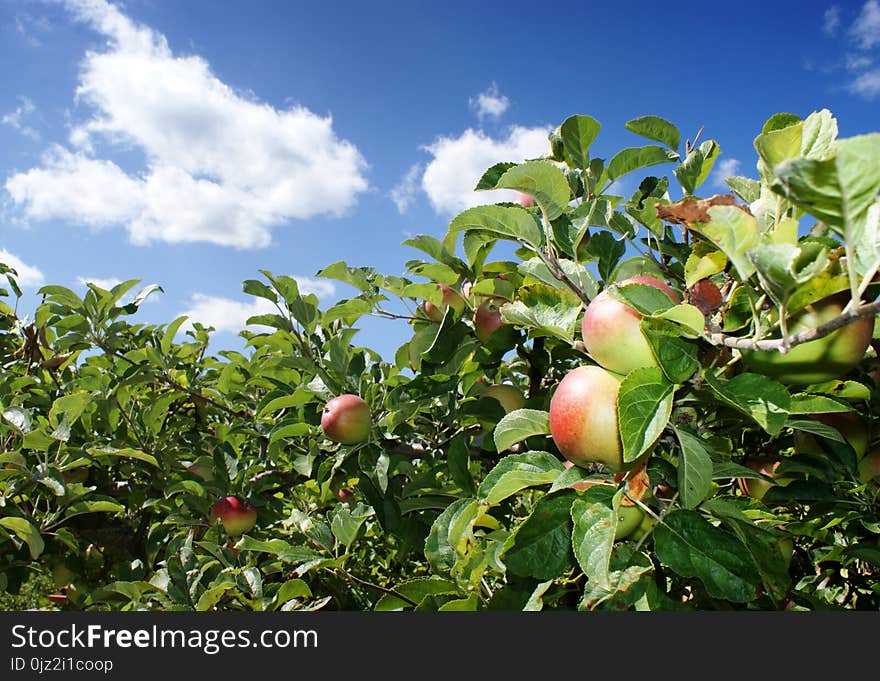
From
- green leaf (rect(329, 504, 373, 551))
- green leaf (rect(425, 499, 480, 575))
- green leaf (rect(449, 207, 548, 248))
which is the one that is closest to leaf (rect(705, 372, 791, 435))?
green leaf (rect(449, 207, 548, 248))

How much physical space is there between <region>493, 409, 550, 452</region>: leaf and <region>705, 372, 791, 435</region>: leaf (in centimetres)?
34

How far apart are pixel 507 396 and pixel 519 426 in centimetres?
63

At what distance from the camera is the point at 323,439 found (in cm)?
214

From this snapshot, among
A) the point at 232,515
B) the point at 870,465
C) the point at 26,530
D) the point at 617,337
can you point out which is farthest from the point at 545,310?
the point at 26,530

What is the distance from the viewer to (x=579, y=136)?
4.31 feet

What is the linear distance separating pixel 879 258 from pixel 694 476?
0.39m

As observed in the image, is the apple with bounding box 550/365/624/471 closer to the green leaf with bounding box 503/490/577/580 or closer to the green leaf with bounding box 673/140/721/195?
the green leaf with bounding box 503/490/577/580

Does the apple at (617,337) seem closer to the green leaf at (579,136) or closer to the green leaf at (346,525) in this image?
the green leaf at (579,136)

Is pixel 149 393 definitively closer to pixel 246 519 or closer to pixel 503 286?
pixel 246 519

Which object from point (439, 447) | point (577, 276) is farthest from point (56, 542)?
point (577, 276)

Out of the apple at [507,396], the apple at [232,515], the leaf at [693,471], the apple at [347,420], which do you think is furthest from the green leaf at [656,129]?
the apple at [232,515]

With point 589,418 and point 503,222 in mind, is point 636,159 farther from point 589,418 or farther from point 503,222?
point 589,418

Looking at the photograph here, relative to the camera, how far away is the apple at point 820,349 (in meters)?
0.84

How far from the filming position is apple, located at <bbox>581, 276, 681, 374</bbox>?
92cm
